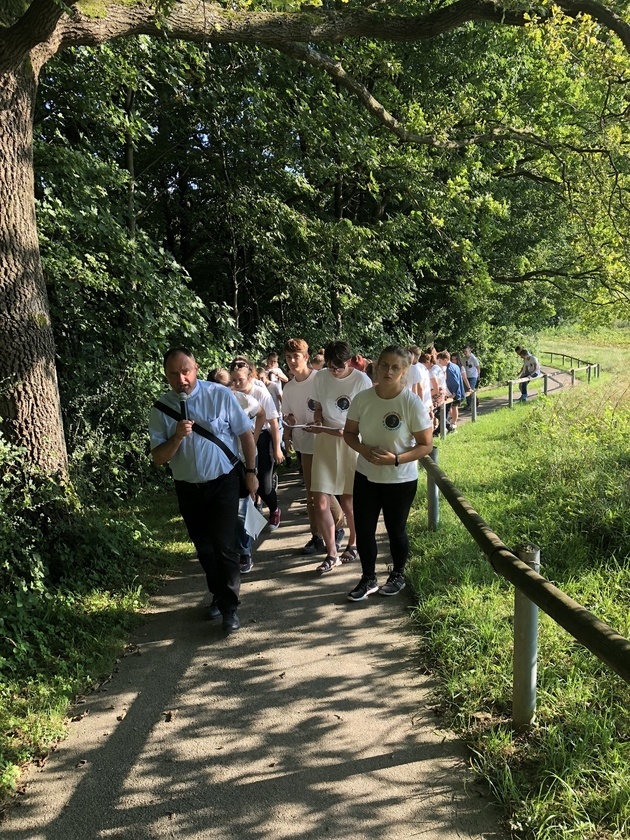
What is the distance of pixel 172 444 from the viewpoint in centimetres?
410

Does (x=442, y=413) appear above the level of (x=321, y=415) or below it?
below

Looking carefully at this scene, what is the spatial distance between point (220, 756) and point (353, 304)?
39.7 feet

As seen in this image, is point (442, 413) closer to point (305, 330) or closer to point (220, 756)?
point (305, 330)

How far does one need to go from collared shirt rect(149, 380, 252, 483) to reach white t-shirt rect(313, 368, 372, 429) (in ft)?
4.18

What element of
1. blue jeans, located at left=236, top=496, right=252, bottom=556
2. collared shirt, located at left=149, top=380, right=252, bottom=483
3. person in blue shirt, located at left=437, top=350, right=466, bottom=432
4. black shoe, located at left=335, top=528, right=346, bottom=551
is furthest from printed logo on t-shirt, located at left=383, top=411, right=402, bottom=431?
person in blue shirt, located at left=437, top=350, right=466, bottom=432

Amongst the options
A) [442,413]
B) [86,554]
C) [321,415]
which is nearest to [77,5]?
[321,415]

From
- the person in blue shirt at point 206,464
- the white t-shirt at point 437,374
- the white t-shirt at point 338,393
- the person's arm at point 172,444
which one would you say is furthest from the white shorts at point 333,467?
the white t-shirt at point 437,374

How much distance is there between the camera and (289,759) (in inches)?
117

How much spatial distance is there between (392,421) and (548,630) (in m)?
1.75

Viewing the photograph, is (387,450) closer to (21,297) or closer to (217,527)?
(217,527)

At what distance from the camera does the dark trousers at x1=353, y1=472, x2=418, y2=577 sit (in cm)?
450

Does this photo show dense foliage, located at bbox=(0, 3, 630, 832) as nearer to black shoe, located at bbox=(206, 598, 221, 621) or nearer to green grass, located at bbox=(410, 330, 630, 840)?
green grass, located at bbox=(410, 330, 630, 840)

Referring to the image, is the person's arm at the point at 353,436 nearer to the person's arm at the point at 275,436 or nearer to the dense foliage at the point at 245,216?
the person's arm at the point at 275,436

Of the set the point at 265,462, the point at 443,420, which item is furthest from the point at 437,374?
the point at 265,462
